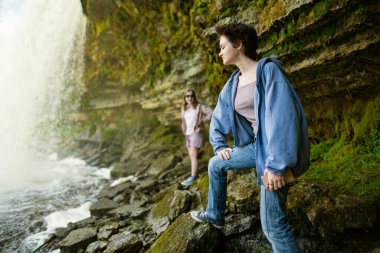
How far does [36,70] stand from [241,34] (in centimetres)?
1632

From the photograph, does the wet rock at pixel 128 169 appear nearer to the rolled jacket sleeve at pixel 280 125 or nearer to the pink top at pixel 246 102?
the pink top at pixel 246 102

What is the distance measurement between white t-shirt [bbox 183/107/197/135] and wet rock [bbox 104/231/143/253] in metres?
3.39

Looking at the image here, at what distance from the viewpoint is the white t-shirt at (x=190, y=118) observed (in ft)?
24.3

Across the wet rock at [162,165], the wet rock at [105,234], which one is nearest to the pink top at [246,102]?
the wet rock at [105,234]

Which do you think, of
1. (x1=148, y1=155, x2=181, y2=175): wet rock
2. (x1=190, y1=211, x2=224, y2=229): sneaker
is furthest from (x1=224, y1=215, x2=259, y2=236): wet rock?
(x1=148, y1=155, x2=181, y2=175): wet rock

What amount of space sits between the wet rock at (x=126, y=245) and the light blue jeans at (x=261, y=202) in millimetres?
1806

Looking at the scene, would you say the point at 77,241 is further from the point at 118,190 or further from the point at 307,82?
the point at 307,82

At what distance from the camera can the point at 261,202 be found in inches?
103

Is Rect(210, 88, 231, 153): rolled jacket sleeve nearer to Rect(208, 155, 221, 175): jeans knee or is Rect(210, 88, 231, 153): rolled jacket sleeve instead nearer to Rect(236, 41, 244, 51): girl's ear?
Rect(208, 155, 221, 175): jeans knee

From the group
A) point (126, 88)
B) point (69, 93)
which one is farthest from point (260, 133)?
point (69, 93)

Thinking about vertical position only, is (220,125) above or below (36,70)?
below

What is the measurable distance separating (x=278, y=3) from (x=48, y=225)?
285 inches

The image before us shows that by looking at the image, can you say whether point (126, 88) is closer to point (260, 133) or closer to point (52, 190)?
point (52, 190)

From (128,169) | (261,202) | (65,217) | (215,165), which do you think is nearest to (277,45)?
(215,165)
